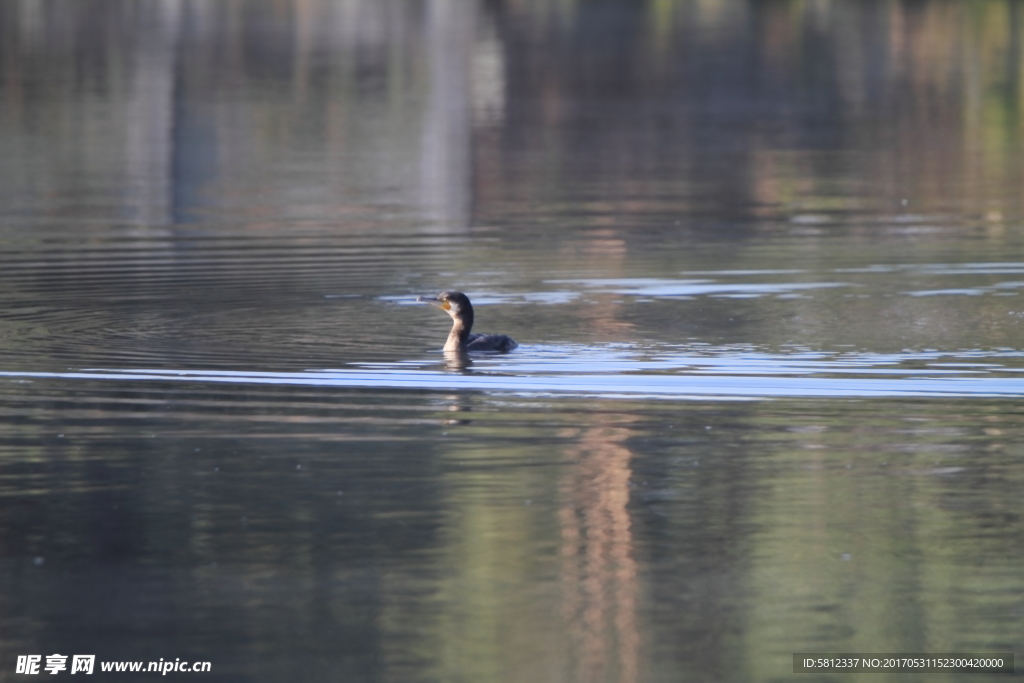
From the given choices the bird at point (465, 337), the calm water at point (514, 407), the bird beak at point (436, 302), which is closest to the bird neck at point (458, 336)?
the bird at point (465, 337)

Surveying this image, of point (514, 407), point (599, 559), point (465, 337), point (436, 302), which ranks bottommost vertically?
point (599, 559)

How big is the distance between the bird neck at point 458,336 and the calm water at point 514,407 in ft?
0.81

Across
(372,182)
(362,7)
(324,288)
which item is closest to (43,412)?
(324,288)

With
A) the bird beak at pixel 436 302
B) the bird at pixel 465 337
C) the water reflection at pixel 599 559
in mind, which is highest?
the bird beak at pixel 436 302

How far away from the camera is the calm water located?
27.8 feet

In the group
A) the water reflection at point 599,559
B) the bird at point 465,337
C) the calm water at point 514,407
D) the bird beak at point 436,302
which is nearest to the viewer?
the water reflection at point 599,559

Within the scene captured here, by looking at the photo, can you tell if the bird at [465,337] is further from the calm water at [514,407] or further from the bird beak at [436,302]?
the calm water at [514,407]

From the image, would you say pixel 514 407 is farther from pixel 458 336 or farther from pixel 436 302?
pixel 436 302

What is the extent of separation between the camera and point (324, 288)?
1830 centimetres

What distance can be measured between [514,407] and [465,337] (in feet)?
6.68

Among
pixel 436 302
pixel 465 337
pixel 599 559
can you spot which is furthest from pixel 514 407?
pixel 599 559

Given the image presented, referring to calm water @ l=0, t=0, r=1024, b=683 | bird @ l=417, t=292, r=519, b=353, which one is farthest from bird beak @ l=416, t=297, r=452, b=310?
calm water @ l=0, t=0, r=1024, b=683

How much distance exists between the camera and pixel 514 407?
12.9 m

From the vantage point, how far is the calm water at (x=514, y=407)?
8484mm
